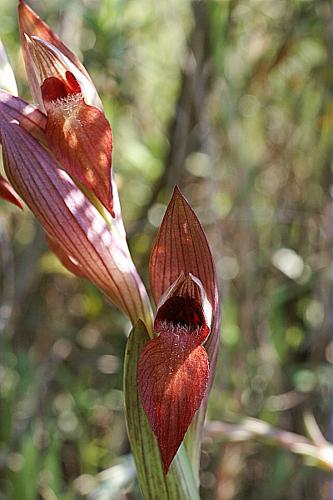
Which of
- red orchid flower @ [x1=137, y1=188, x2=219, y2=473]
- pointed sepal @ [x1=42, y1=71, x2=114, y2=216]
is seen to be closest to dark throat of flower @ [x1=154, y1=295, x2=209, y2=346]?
red orchid flower @ [x1=137, y1=188, x2=219, y2=473]

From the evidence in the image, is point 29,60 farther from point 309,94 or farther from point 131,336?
point 309,94

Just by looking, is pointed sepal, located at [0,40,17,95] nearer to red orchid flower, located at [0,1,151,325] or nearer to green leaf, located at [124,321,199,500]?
red orchid flower, located at [0,1,151,325]

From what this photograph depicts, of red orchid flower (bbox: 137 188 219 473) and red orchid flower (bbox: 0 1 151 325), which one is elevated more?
red orchid flower (bbox: 0 1 151 325)

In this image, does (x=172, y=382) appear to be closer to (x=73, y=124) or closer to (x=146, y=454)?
(x=146, y=454)

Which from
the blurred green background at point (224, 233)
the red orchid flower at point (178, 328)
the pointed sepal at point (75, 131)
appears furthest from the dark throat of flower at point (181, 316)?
the blurred green background at point (224, 233)

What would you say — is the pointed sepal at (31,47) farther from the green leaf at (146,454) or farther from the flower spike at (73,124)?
the green leaf at (146,454)
